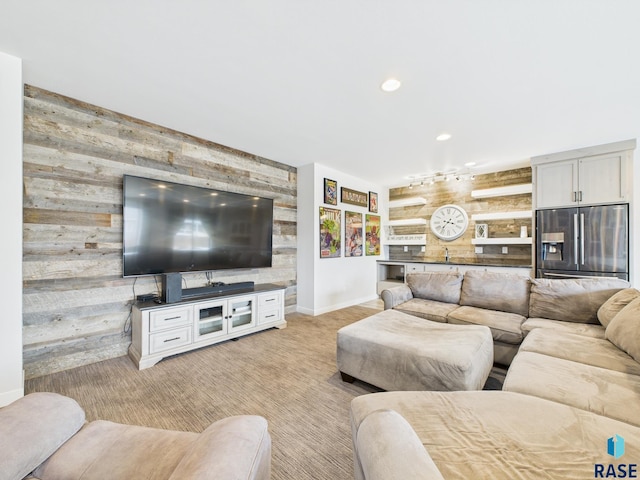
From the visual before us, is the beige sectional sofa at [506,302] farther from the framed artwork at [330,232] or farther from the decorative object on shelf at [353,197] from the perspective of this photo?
the decorative object on shelf at [353,197]

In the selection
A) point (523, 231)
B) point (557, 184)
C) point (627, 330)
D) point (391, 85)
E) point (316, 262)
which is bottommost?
point (627, 330)

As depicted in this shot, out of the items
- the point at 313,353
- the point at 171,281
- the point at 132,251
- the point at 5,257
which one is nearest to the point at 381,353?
the point at 313,353

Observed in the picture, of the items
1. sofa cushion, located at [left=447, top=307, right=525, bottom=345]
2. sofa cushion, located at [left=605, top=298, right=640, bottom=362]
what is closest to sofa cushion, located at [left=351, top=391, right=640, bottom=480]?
sofa cushion, located at [left=605, top=298, right=640, bottom=362]

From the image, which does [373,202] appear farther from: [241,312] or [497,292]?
[241,312]

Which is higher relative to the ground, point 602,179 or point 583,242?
point 602,179

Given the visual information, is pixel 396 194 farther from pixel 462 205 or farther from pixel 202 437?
pixel 202 437

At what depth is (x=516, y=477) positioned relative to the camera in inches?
32.1

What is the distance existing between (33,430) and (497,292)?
12.0ft

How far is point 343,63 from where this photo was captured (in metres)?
2.01

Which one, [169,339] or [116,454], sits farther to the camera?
[169,339]

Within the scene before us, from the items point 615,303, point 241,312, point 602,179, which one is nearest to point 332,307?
point 241,312

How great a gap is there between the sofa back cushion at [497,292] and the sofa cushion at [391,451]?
267cm

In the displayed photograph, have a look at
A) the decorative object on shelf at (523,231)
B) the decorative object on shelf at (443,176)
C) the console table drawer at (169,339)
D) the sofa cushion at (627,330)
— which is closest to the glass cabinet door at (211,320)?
the console table drawer at (169,339)

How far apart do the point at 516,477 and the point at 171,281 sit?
293 cm
